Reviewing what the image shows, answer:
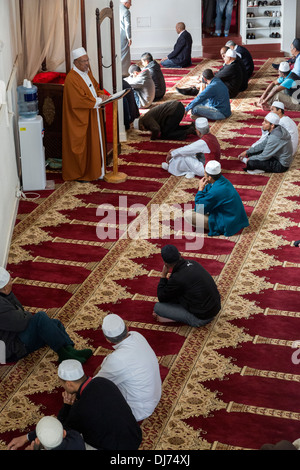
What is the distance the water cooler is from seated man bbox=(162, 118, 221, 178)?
1.50 m

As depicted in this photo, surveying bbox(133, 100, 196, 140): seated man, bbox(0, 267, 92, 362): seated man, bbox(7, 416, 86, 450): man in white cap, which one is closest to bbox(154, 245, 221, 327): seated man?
bbox(0, 267, 92, 362): seated man

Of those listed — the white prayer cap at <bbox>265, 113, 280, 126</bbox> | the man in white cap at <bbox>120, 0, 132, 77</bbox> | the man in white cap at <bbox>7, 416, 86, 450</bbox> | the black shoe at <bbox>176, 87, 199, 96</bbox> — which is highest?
the man in white cap at <bbox>120, 0, 132, 77</bbox>

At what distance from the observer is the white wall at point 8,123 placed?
6.54m

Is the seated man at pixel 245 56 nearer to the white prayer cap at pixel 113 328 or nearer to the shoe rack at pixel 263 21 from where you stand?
the shoe rack at pixel 263 21

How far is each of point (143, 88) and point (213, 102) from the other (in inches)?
46.7

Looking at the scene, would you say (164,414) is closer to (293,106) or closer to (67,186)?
(67,186)

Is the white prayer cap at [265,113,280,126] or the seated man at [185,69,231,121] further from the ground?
the white prayer cap at [265,113,280,126]

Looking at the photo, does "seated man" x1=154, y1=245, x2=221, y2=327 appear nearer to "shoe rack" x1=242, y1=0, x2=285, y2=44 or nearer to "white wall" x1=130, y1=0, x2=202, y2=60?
"white wall" x1=130, y1=0, x2=202, y2=60

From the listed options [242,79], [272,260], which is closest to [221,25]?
[242,79]

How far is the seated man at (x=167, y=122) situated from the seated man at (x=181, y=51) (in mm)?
4593

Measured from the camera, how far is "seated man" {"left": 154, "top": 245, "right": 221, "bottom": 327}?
522cm

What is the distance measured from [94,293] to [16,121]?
2.90 metres

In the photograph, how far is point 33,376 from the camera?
4914 mm
